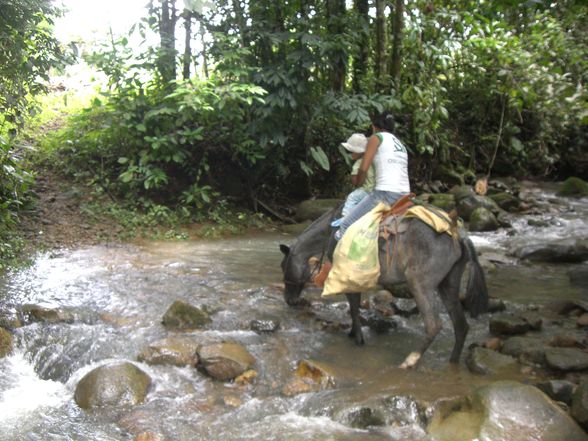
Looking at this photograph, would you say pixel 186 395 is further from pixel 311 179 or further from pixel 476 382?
pixel 311 179

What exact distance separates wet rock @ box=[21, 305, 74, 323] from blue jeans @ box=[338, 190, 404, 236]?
3.27 m

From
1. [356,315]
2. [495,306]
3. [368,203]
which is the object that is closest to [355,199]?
[368,203]

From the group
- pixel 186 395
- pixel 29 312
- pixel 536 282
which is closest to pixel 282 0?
pixel 536 282

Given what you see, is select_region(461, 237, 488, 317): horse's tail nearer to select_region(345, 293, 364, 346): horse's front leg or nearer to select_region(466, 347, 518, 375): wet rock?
select_region(466, 347, 518, 375): wet rock

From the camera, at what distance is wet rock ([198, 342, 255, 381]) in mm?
5422

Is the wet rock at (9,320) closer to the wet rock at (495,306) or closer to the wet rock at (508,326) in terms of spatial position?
the wet rock at (508,326)

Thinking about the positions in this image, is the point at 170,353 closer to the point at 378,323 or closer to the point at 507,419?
the point at 378,323

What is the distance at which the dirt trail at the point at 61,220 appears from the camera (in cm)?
995

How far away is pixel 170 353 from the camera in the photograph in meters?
5.68

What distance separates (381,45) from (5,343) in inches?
434

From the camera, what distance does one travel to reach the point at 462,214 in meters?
13.9

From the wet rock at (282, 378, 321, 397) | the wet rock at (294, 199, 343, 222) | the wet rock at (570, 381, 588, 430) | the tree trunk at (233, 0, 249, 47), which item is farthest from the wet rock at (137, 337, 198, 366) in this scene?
the tree trunk at (233, 0, 249, 47)

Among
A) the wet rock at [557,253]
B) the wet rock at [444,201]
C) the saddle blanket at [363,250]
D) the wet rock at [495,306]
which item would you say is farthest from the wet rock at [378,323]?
the wet rock at [444,201]

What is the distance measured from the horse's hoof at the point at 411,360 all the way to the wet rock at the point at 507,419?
3.53 feet
